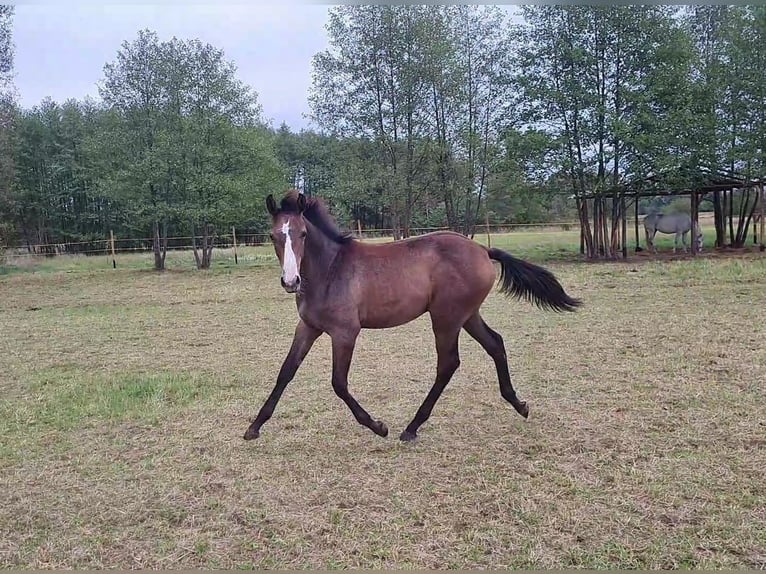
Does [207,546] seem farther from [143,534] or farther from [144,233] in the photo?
[144,233]

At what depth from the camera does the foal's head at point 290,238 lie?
290cm

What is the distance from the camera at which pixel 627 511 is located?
2404 millimetres

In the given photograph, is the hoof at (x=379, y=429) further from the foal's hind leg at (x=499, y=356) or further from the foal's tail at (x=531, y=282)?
the foal's tail at (x=531, y=282)

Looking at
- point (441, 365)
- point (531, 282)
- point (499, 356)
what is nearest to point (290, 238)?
point (441, 365)

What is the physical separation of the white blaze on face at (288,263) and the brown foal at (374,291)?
172mm

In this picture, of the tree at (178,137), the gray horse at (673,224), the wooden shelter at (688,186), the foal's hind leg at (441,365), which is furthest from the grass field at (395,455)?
the tree at (178,137)

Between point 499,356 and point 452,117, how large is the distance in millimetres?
15976

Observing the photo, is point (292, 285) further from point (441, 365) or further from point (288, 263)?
point (441, 365)

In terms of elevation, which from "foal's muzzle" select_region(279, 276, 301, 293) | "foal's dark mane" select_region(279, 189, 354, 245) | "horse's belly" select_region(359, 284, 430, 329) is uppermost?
"foal's dark mane" select_region(279, 189, 354, 245)

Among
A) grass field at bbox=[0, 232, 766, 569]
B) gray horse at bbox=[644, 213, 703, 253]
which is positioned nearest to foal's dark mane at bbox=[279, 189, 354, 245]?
grass field at bbox=[0, 232, 766, 569]

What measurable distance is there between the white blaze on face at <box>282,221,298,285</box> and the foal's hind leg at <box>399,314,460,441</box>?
3.27 ft

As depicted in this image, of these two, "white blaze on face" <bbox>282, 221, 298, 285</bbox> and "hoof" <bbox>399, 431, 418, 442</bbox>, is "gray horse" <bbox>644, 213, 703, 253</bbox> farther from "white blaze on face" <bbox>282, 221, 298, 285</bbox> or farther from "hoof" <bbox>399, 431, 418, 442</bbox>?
"white blaze on face" <bbox>282, 221, 298, 285</bbox>

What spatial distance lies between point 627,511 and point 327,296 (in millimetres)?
1911

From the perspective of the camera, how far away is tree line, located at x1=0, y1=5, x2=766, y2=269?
14.3 meters
